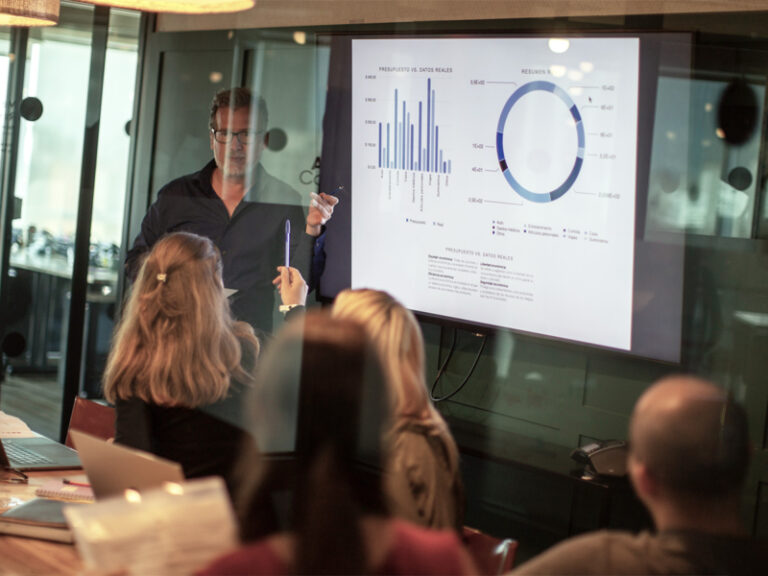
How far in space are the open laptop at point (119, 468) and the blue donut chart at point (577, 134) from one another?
68.6 inches

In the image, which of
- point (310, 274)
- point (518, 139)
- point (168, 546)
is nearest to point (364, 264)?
point (310, 274)

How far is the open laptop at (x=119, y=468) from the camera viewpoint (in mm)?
1567

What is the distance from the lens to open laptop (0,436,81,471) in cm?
241

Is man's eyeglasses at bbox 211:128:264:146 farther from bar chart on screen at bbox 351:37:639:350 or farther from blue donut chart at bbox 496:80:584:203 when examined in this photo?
blue donut chart at bbox 496:80:584:203

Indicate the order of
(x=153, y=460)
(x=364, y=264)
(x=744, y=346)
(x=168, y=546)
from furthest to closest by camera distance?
(x=364, y=264)
(x=744, y=346)
(x=153, y=460)
(x=168, y=546)

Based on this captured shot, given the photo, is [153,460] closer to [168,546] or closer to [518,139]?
[168,546]

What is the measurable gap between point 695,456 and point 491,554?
20.7 inches

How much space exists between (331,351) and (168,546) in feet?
1.48

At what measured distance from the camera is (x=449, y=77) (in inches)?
126

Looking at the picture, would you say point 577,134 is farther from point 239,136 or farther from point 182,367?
point 239,136

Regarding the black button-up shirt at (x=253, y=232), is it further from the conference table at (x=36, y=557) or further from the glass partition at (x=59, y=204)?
the conference table at (x=36, y=557)

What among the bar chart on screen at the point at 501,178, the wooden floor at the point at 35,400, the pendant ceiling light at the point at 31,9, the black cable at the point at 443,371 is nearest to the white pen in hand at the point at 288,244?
the bar chart on screen at the point at 501,178

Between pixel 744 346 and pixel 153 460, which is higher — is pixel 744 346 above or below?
above

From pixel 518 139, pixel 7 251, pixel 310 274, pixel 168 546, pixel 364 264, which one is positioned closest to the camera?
pixel 168 546
